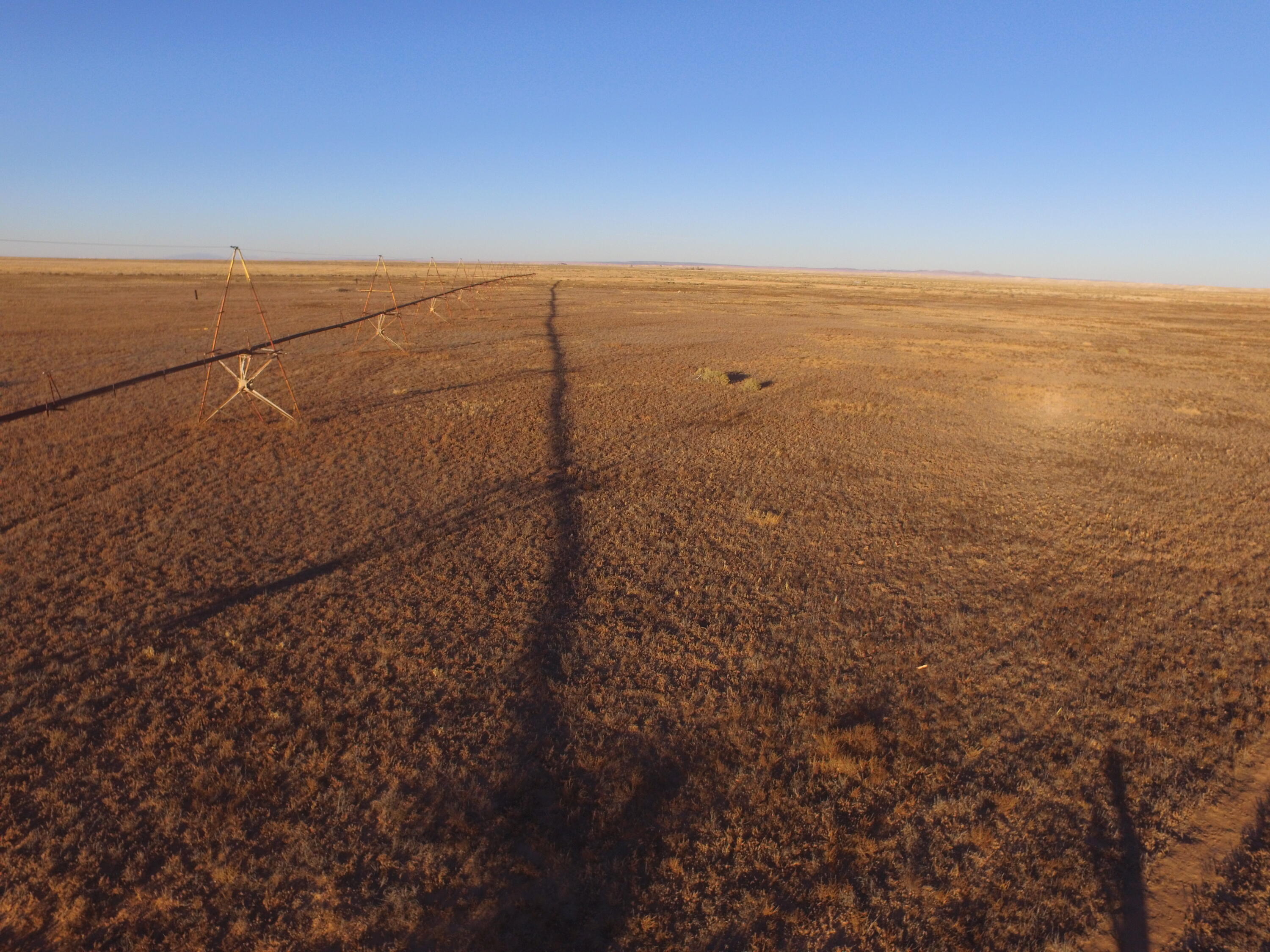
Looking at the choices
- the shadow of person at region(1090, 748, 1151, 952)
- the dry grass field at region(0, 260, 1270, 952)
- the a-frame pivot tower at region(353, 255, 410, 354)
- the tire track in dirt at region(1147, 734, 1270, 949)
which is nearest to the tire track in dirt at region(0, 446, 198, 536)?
the dry grass field at region(0, 260, 1270, 952)

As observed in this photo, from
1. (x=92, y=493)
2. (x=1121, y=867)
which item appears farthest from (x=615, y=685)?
(x=92, y=493)

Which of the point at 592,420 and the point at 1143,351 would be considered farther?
the point at 1143,351

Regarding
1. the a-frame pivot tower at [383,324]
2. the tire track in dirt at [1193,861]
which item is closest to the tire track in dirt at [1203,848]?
the tire track in dirt at [1193,861]

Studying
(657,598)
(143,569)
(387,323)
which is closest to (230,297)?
(387,323)

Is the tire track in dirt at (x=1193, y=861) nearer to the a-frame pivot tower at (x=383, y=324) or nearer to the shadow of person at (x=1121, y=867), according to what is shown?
the shadow of person at (x=1121, y=867)

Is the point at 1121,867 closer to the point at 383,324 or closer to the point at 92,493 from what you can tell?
the point at 92,493

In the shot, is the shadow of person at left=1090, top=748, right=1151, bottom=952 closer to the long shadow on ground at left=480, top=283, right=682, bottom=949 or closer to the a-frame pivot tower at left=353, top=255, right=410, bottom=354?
the long shadow on ground at left=480, top=283, right=682, bottom=949

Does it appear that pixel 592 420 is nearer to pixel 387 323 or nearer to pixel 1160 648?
pixel 1160 648

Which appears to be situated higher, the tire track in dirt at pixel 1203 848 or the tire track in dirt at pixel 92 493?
the tire track in dirt at pixel 92 493
